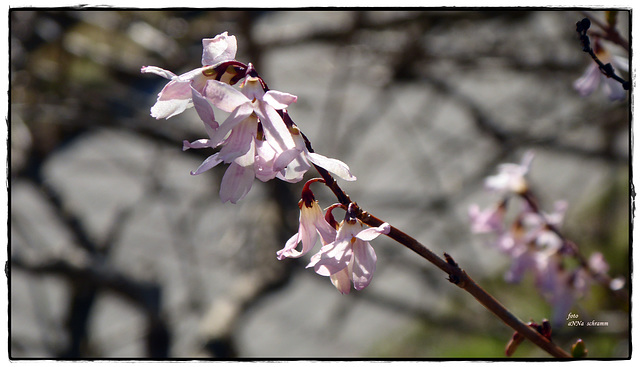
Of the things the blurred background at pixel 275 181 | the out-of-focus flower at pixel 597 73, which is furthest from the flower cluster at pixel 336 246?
the blurred background at pixel 275 181

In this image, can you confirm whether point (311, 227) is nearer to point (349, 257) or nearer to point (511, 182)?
point (349, 257)

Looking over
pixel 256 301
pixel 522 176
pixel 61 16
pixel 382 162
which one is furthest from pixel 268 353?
pixel 61 16

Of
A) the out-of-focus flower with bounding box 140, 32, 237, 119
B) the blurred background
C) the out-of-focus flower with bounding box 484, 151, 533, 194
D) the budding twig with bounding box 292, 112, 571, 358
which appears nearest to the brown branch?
the budding twig with bounding box 292, 112, 571, 358

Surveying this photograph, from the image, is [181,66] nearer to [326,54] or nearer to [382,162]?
[326,54]

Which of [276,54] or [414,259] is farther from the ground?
[276,54]

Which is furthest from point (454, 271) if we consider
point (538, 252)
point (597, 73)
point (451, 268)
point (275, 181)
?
point (275, 181)

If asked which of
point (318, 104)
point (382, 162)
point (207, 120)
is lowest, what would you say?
point (207, 120)

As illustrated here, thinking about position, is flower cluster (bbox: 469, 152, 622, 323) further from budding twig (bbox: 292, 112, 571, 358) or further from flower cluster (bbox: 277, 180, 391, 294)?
flower cluster (bbox: 277, 180, 391, 294)
